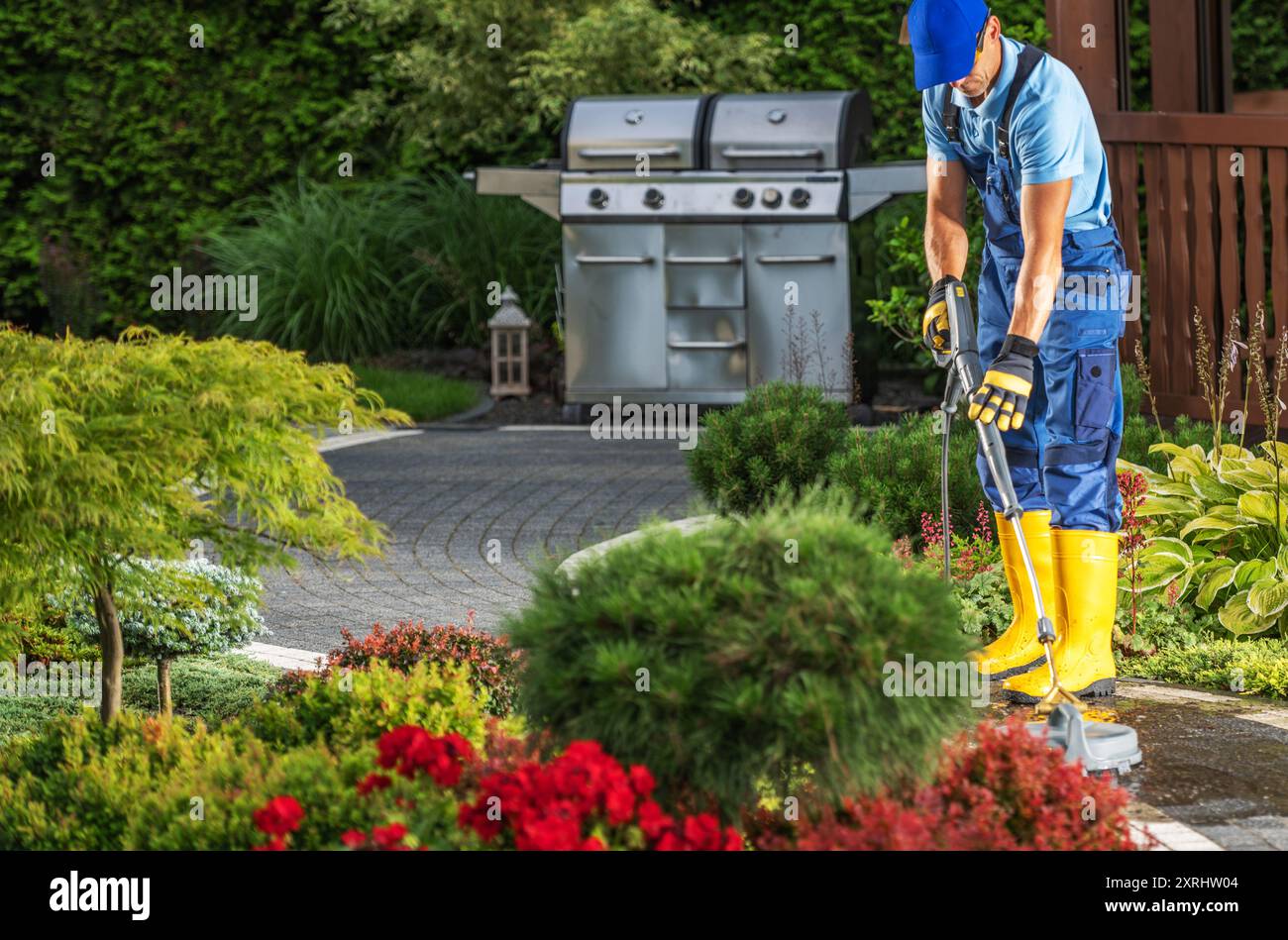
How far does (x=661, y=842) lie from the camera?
3.93 metres

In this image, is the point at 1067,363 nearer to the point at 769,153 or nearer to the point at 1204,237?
the point at 1204,237

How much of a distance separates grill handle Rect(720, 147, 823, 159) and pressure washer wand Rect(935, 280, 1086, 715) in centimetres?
715

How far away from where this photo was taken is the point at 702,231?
527 inches

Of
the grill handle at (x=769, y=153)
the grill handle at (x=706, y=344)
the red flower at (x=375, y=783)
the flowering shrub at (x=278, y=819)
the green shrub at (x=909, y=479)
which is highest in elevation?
the grill handle at (x=769, y=153)

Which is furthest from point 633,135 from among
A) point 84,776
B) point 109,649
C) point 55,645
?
point 84,776

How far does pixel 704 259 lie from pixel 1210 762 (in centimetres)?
839

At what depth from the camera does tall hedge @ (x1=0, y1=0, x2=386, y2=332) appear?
16844 millimetres

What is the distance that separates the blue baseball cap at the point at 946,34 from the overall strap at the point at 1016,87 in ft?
0.58

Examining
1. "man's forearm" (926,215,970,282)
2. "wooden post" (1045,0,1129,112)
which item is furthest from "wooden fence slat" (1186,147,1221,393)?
"man's forearm" (926,215,970,282)

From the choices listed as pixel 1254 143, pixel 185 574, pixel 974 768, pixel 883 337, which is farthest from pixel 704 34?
pixel 974 768

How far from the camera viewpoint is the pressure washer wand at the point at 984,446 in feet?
18.1

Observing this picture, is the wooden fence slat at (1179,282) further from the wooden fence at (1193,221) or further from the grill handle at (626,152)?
the grill handle at (626,152)

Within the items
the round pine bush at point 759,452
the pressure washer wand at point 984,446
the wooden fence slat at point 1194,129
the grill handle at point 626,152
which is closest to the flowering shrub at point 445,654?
the pressure washer wand at point 984,446

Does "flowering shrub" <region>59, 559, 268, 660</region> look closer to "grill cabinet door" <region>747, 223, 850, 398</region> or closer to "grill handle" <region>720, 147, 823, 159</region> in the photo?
"grill cabinet door" <region>747, 223, 850, 398</region>
